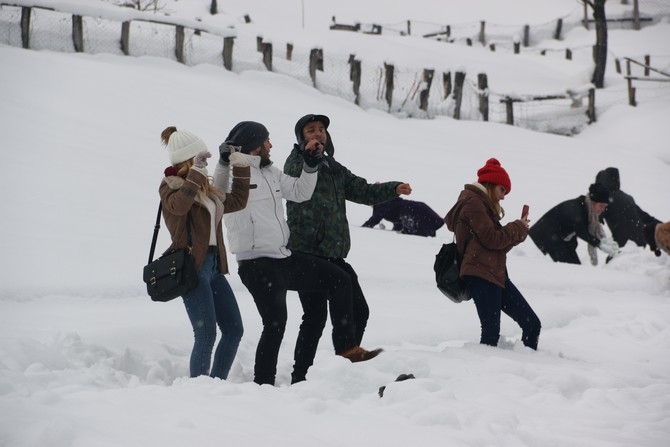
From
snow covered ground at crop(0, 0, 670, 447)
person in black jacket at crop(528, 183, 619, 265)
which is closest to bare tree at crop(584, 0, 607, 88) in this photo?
snow covered ground at crop(0, 0, 670, 447)

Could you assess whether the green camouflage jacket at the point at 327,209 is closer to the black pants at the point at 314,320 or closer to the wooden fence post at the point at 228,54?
the black pants at the point at 314,320

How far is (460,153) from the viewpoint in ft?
58.2

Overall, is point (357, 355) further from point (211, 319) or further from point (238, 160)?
point (238, 160)

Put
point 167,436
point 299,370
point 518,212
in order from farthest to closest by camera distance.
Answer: point 518,212
point 299,370
point 167,436

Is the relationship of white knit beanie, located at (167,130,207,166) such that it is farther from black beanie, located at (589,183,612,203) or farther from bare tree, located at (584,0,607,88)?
bare tree, located at (584,0,607,88)

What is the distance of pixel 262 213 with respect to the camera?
15.4ft

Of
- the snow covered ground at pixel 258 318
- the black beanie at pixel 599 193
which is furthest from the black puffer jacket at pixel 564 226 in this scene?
the snow covered ground at pixel 258 318

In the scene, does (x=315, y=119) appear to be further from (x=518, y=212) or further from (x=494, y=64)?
(x=494, y=64)

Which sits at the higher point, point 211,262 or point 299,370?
point 211,262

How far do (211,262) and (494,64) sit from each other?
2750 cm

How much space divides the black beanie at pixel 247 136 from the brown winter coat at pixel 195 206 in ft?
0.52

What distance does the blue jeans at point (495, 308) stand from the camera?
5188mm

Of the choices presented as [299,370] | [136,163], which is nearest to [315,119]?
[299,370]

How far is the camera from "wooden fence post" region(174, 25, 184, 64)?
20406 mm
